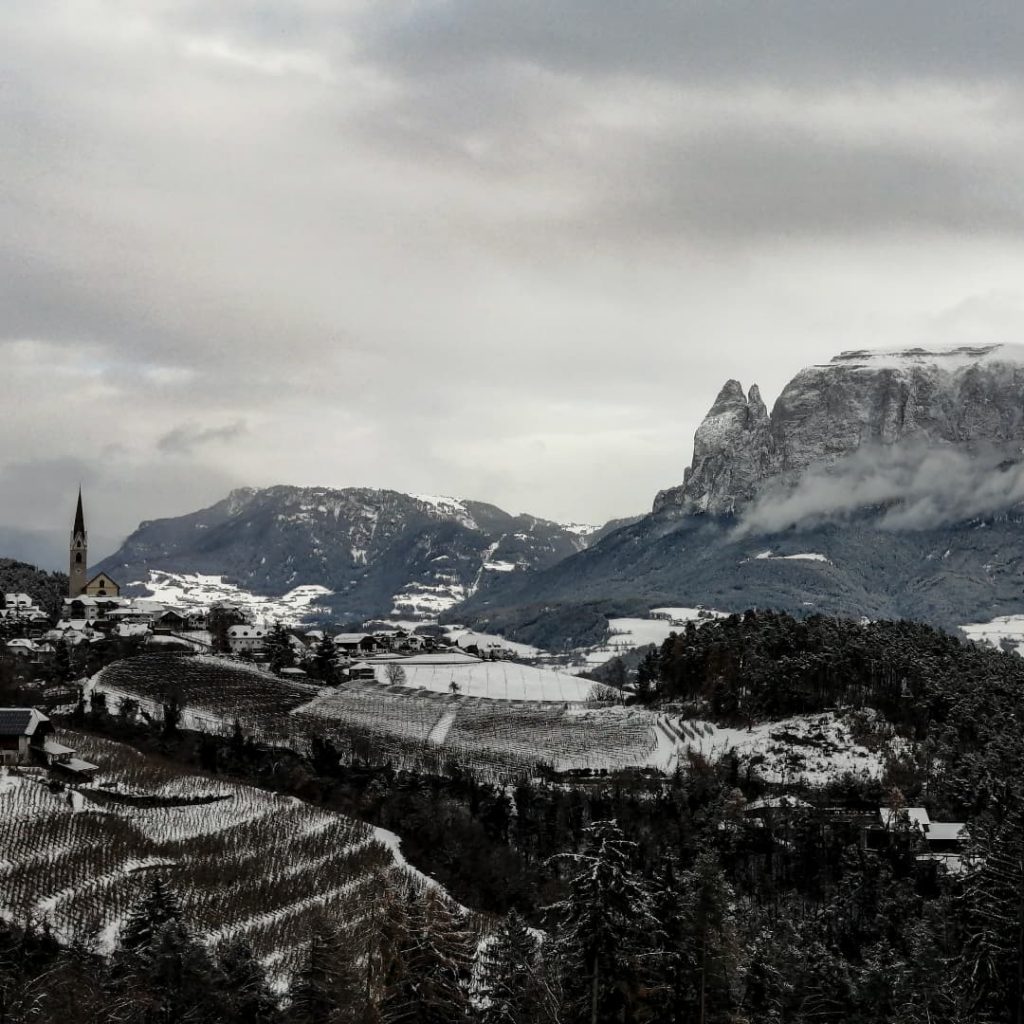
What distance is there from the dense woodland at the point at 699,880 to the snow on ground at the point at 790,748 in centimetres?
247

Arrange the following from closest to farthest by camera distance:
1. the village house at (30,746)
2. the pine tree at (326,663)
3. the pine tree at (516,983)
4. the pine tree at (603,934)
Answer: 1. the pine tree at (603,934)
2. the pine tree at (516,983)
3. the village house at (30,746)
4. the pine tree at (326,663)

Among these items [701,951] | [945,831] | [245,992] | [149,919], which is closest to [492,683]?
[945,831]

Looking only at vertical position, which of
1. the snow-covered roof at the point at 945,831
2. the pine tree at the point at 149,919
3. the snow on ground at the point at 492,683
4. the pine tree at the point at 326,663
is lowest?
the snow-covered roof at the point at 945,831

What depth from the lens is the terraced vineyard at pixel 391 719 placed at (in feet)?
473

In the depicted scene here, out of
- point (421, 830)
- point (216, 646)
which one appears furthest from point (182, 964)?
point (216, 646)

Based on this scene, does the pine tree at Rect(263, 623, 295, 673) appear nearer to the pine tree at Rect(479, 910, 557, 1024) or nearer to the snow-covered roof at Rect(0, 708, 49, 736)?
the snow-covered roof at Rect(0, 708, 49, 736)

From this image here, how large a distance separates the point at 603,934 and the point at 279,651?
13843cm

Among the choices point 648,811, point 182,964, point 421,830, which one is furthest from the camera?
point 648,811

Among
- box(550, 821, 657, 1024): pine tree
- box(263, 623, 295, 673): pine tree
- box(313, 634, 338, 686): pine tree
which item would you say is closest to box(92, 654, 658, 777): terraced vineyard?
box(313, 634, 338, 686): pine tree

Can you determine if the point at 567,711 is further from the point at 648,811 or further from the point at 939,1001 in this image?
the point at 939,1001

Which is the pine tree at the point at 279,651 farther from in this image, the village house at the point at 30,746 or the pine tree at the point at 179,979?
the pine tree at the point at 179,979

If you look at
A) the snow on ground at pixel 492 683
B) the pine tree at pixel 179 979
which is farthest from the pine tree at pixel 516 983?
the snow on ground at pixel 492 683

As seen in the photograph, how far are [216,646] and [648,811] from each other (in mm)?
81696

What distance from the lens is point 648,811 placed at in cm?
12556
